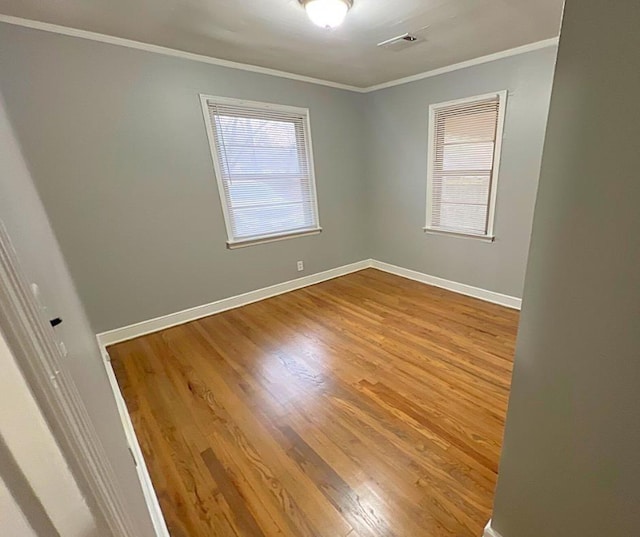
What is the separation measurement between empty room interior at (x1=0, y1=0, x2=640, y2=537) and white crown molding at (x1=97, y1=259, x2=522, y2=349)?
3cm

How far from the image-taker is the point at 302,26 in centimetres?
202

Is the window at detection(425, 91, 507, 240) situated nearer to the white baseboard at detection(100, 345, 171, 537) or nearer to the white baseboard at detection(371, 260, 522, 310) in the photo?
the white baseboard at detection(371, 260, 522, 310)

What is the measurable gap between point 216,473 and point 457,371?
165cm

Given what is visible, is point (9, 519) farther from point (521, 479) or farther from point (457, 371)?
point (457, 371)

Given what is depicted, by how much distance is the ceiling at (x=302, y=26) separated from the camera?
177 centimetres

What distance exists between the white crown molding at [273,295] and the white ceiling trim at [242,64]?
7.15 ft

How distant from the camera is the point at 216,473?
1445mm

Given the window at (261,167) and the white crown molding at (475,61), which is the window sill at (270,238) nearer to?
the window at (261,167)

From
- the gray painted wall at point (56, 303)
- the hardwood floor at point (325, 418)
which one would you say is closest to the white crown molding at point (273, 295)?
the hardwood floor at point (325, 418)

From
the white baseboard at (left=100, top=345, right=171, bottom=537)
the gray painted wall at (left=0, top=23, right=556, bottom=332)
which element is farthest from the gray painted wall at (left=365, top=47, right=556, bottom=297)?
A: the white baseboard at (left=100, top=345, right=171, bottom=537)

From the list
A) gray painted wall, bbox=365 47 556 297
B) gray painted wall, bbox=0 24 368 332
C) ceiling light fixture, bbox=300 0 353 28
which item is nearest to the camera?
→ ceiling light fixture, bbox=300 0 353 28

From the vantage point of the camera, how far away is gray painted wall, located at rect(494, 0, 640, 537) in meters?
0.56

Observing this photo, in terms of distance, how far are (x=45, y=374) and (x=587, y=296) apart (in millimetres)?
977

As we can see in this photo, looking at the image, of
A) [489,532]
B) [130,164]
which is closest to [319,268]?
[130,164]
